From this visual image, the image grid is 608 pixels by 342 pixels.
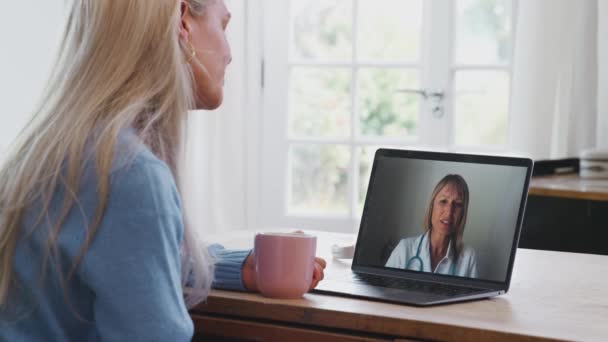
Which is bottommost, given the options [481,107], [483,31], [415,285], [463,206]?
[415,285]

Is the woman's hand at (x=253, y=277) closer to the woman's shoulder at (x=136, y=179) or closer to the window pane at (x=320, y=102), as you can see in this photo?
the woman's shoulder at (x=136, y=179)

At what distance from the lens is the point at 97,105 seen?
105cm

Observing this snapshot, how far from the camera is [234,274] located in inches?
50.4

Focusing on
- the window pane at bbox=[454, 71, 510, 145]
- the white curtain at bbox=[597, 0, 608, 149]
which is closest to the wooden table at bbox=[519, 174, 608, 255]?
the white curtain at bbox=[597, 0, 608, 149]

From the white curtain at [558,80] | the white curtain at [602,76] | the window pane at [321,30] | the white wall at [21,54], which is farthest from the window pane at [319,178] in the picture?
the white wall at [21,54]

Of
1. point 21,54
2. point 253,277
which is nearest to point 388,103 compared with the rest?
point 21,54

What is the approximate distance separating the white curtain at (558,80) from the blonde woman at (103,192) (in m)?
2.38

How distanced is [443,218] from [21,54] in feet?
7.24

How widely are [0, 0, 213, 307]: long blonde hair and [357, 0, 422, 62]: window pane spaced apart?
2741 mm

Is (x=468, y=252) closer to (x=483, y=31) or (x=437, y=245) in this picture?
(x=437, y=245)

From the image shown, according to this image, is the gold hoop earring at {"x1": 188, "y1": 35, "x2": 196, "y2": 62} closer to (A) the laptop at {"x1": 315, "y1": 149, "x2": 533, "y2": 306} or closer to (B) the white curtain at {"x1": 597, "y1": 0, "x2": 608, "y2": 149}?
(A) the laptop at {"x1": 315, "y1": 149, "x2": 533, "y2": 306}

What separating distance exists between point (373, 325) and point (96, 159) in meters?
0.40

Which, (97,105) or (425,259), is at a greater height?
(97,105)

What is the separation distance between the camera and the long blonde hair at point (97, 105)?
3.32 feet
